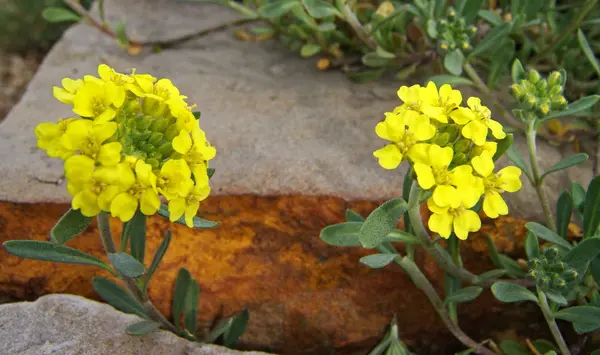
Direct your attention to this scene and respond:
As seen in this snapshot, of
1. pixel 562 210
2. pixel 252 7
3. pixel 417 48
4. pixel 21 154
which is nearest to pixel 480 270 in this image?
pixel 562 210

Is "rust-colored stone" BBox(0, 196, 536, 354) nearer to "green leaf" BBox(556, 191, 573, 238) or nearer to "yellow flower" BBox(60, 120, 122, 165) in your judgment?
"green leaf" BBox(556, 191, 573, 238)

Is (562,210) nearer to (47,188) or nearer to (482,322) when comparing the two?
(482,322)

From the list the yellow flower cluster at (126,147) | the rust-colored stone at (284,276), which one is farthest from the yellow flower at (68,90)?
the rust-colored stone at (284,276)

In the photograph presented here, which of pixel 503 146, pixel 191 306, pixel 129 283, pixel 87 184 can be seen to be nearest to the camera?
pixel 87 184

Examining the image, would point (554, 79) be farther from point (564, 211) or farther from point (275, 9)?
point (275, 9)

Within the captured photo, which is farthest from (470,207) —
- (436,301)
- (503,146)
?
(436,301)
